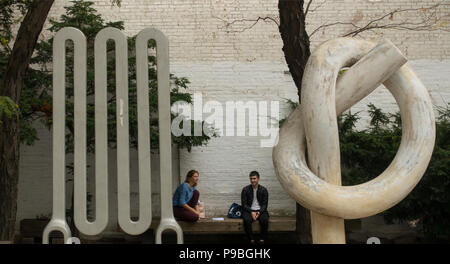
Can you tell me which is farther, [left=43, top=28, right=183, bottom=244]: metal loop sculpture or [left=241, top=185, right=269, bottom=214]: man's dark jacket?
[left=241, top=185, right=269, bottom=214]: man's dark jacket

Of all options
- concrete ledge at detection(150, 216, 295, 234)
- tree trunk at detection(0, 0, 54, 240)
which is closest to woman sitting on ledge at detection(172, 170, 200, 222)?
concrete ledge at detection(150, 216, 295, 234)

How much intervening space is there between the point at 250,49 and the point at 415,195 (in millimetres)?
3423

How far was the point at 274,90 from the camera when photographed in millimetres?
9688

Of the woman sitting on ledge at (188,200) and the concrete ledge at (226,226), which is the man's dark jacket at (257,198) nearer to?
the concrete ledge at (226,226)

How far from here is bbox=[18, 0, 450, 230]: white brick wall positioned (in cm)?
965

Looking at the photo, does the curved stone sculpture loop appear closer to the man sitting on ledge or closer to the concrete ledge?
the man sitting on ledge

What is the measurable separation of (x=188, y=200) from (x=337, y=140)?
362cm

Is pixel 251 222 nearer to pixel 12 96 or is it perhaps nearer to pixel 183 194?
pixel 183 194

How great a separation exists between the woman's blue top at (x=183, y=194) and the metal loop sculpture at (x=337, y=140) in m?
3.16

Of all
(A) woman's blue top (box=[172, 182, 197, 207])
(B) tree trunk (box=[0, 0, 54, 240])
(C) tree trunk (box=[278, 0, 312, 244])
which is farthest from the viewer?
(A) woman's blue top (box=[172, 182, 197, 207])

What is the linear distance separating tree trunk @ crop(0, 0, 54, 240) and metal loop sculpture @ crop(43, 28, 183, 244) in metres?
3.04

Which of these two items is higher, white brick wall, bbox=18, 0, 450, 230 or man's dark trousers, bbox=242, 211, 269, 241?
white brick wall, bbox=18, 0, 450, 230

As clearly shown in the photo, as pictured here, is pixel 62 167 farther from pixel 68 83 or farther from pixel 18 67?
pixel 68 83

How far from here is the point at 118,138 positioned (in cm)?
430
